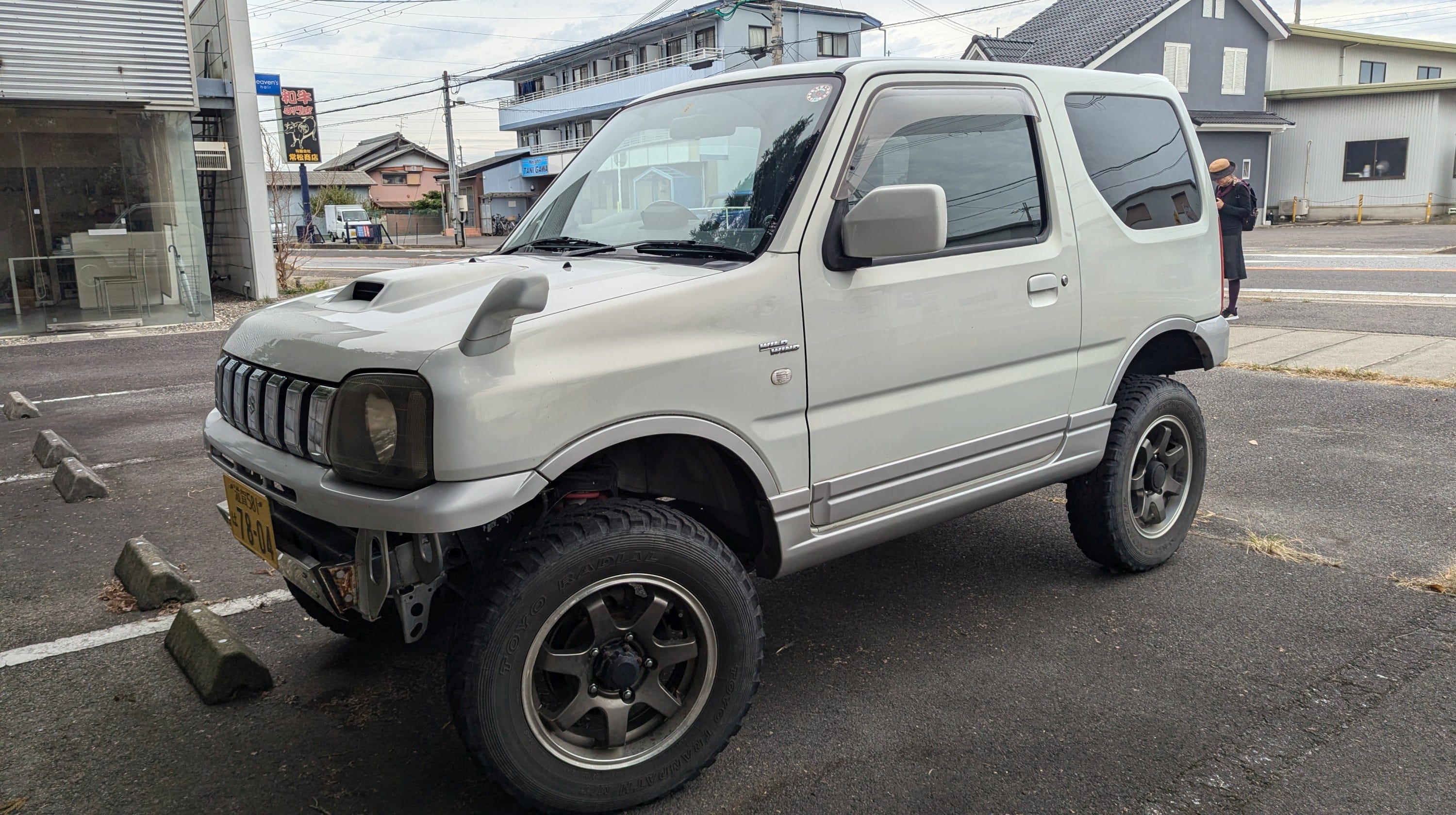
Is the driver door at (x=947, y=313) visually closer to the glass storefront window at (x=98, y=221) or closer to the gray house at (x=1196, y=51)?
the glass storefront window at (x=98, y=221)

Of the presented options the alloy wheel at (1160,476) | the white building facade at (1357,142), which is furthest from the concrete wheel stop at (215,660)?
the white building facade at (1357,142)

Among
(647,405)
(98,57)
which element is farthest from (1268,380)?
(98,57)

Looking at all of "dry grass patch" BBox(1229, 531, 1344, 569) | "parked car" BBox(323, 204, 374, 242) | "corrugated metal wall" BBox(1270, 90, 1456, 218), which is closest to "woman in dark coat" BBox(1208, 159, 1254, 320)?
"dry grass patch" BBox(1229, 531, 1344, 569)

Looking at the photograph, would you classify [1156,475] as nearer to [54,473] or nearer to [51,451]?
[54,473]

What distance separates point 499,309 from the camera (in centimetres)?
238

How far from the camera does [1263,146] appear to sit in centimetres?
3581

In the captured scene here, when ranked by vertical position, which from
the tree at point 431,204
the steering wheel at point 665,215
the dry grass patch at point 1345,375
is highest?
the tree at point 431,204

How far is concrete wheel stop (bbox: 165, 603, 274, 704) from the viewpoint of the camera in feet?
11.1

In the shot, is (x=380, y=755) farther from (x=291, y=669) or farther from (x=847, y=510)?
(x=847, y=510)

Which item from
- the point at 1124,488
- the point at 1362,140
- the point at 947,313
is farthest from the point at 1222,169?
the point at 1362,140

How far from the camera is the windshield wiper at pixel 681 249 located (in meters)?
2.98

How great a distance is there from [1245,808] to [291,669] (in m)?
3.12

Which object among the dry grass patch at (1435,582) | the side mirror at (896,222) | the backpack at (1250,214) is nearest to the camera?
the side mirror at (896,222)

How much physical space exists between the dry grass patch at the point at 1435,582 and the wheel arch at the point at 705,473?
2.87 metres
